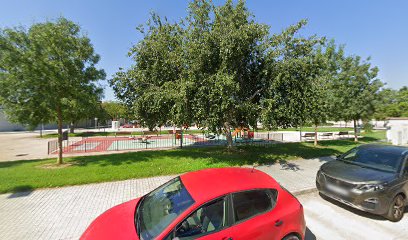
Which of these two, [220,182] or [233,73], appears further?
[233,73]

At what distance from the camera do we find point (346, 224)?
14.4ft

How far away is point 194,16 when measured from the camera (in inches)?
374

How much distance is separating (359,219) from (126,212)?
5100 millimetres

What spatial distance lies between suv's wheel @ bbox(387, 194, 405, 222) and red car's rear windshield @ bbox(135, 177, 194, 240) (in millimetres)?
4804

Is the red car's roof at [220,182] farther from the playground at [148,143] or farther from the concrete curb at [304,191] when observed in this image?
the playground at [148,143]

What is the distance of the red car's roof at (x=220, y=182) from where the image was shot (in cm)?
277

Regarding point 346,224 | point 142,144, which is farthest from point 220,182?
point 142,144

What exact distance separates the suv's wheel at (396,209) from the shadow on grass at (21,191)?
31.4 feet

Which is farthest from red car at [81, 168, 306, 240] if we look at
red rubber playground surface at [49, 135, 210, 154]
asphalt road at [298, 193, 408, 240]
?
red rubber playground surface at [49, 135, 210, 154]

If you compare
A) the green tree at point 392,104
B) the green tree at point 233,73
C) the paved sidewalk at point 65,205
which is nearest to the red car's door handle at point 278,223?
the paved sidewalk at point 65,205

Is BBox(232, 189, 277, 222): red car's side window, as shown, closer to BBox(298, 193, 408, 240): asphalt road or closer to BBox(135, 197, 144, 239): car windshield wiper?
BBox(135, 197, 144, 239): car windshield wiper

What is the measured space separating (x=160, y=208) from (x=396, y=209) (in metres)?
5.40

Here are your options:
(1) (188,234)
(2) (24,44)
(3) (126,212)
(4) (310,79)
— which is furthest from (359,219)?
(2) (24,44)

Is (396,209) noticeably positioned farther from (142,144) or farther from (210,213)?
(142,144)
